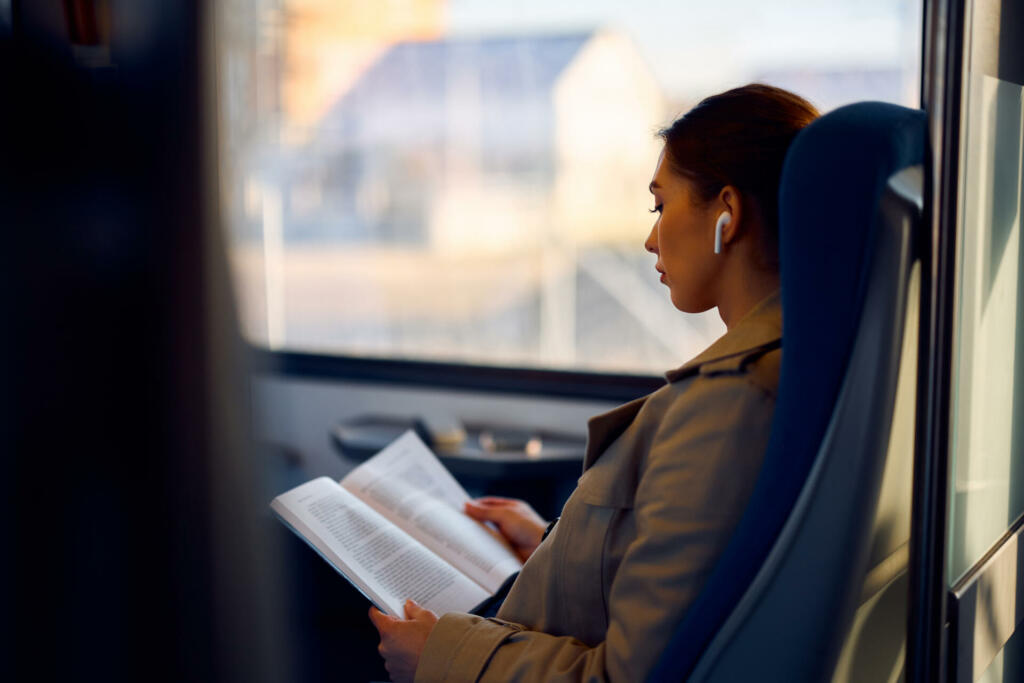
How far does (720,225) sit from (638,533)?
0.97 feet

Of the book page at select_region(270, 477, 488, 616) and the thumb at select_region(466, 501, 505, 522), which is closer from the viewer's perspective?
the book page at select_region(270, 477, 488, 616)

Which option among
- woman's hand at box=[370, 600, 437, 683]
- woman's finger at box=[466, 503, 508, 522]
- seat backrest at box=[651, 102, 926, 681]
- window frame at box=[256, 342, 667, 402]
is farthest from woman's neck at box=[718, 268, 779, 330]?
window frame at box=[256, 342, 667, 402]

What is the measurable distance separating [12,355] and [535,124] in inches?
83.2

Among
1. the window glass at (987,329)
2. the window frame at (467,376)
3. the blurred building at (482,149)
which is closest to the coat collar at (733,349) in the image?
the window glass at (987,329)

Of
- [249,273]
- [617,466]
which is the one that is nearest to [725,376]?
[617,466]

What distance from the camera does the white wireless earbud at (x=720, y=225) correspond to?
904mm

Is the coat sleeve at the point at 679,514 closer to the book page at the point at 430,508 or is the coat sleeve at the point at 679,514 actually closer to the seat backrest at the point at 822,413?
the seat backrest at the point at 822,413

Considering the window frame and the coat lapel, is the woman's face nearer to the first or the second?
the coat lapel

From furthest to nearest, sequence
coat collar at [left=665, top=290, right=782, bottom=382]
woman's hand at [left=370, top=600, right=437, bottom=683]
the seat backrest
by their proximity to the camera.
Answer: woman's hand at [left=370, top=600, right=437, bottom=683], coat collar at [left=665, top=290, right=782, bottom=382], the seat backrest

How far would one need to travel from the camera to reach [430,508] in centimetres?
133

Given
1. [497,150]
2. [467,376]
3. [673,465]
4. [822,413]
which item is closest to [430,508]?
[673,465]

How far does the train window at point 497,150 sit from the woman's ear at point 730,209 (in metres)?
1.38

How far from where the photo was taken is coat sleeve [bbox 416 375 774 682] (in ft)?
2.69

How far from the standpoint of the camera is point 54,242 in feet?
2.01
